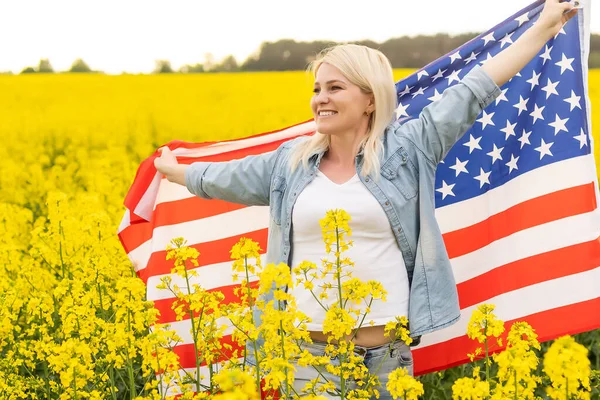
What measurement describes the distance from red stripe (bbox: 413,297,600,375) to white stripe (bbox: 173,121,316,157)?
4.24 feet

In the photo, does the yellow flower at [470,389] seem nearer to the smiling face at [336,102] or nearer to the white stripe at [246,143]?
the smiling face at [336,102]

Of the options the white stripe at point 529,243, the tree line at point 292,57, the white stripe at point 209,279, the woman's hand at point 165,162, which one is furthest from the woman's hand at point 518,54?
the tree line at point 292,57

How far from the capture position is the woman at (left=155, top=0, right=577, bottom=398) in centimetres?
311

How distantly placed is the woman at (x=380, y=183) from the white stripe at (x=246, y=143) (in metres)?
1.18

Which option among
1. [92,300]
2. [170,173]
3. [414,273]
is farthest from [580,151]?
[92,300]

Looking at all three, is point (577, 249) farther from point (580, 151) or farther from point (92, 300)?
point (92, 300)

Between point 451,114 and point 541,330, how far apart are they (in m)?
1.41

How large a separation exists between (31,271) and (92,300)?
113cm

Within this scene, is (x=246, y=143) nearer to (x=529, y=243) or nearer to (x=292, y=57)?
(x=529, y=243)

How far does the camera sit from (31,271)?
184 inches

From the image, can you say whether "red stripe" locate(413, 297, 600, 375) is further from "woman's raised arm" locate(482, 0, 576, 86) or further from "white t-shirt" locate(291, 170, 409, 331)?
"woman's raised arm" locate(482, 0, 576, 86)

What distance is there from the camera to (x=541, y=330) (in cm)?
402

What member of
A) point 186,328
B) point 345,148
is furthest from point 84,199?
point 345,148

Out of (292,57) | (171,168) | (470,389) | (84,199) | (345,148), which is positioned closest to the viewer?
(470,389)
